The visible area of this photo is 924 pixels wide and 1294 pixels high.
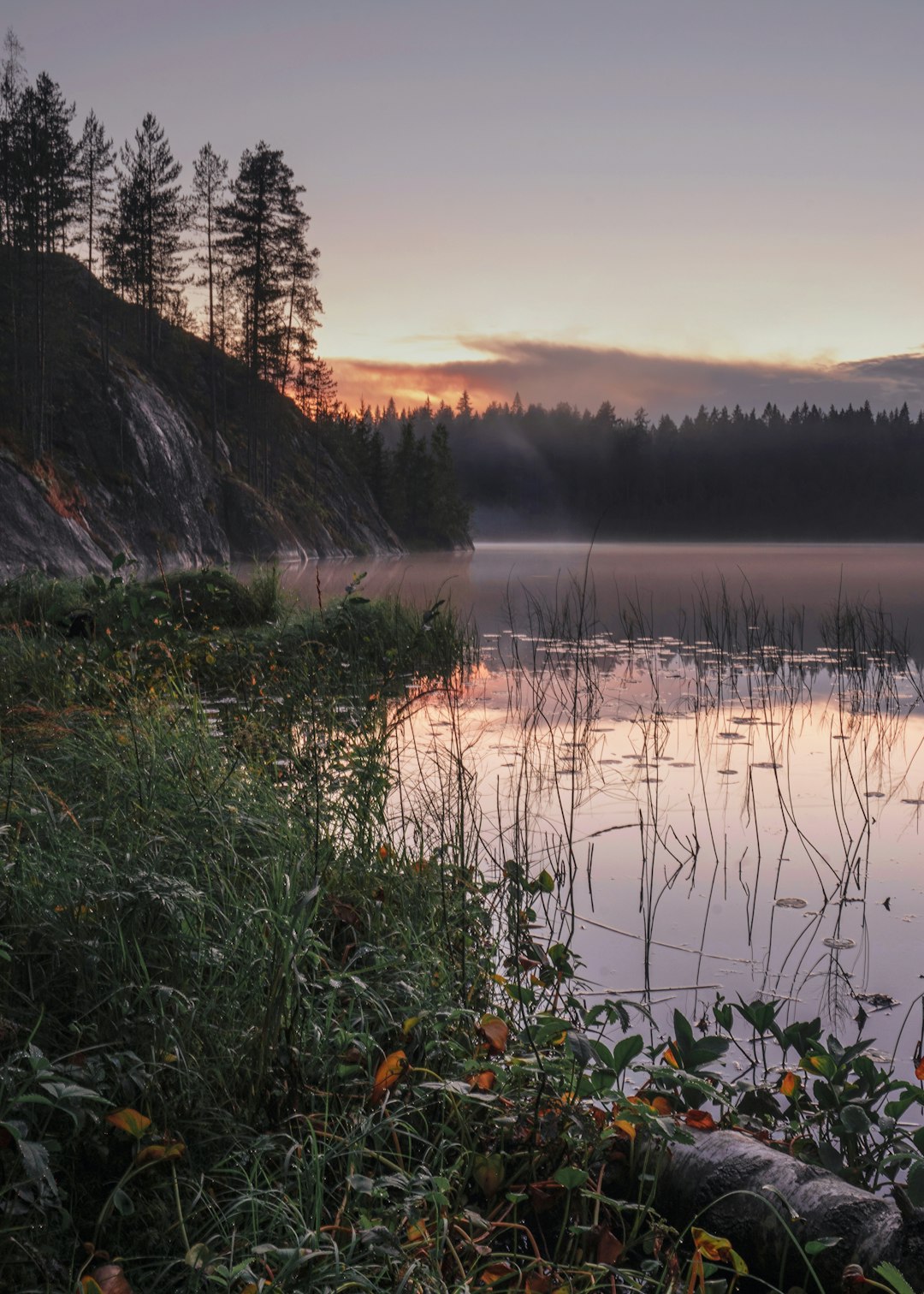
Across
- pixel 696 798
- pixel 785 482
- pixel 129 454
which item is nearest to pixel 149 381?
Answer: pixel 129 454

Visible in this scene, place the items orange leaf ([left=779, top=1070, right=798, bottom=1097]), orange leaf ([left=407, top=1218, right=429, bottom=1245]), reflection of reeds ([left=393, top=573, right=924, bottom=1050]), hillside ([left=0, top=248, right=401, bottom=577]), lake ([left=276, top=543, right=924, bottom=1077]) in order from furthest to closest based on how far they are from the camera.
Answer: hillside ([left=0, top=248, right=401, bottom=577]) → reflection of reeds ([left=393, top=573, right=924, bottom=1050]) → lake ([left=276, top=543, right=924, bottom=1077]) → orange leaf ([left=779, top=1070, right=798, bottom=1097]) → orange leaf ([left=407, top=1218, right=429, bottom=1245])

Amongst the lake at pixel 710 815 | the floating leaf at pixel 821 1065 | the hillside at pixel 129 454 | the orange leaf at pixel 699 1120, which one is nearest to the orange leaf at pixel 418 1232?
the orange leaf at pixel 699 1120

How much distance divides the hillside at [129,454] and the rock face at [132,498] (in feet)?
0.21

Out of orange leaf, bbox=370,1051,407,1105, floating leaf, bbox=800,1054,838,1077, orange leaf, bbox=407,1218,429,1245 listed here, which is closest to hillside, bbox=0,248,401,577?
orange leaf, bbox=370,1051,407,1105

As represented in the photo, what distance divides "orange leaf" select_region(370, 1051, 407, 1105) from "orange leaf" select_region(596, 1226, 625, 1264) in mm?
680

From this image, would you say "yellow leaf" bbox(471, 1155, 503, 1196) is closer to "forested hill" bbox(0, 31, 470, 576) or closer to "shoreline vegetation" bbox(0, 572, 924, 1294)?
"shoreline vegetation" bbox(0, 572, 924, 1294)

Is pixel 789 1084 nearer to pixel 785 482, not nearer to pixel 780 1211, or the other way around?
pixel 780 1211

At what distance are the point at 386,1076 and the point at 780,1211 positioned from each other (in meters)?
1.05

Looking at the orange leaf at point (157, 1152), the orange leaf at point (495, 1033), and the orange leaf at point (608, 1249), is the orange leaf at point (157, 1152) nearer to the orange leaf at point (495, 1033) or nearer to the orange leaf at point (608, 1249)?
the orange leaf at point (608, 1249)

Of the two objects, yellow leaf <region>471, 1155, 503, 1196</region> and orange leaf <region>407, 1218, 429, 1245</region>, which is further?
yellow leaf <region>471, 1155, 503, 1196</region>

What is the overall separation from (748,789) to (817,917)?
229 centimetres

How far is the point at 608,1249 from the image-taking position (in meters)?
2.41

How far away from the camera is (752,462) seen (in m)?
182

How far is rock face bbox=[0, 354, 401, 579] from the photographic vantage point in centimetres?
2839
